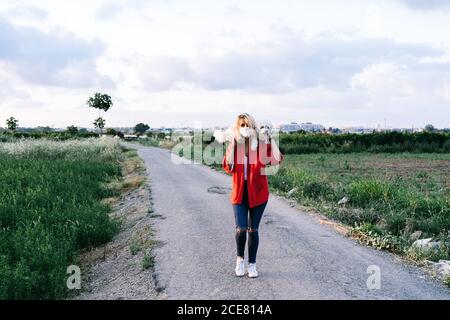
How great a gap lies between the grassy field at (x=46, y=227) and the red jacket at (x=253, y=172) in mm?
2840

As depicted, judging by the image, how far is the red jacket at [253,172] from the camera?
18.9 feet

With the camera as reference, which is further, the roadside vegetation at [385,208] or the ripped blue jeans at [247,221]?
the roadside vegetation at [385,208]

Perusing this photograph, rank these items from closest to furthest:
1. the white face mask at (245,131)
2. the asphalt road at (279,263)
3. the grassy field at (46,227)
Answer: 1. the asphalt road at (279,263)
2. the white face mask at (245,131)
3. the grassy field at (46,227)

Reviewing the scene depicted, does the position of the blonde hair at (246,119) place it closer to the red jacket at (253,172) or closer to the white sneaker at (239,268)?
the red jacket at (253,172)

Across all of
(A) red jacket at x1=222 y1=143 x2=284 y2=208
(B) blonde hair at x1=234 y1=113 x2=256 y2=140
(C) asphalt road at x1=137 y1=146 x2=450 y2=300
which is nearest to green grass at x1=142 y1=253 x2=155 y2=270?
(C) asphalt road at x1=137 y1=146 x2=450 y2=300

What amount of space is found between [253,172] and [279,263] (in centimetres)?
155

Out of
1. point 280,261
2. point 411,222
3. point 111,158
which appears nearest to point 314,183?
point 411,222

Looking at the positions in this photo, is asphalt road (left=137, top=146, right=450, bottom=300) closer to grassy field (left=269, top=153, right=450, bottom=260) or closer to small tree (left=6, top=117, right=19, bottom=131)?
grassy field (left=269, top=153, right=450, bottom=260)

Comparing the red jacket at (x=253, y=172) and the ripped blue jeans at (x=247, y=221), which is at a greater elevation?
the red jacket at (x=253, y=172)

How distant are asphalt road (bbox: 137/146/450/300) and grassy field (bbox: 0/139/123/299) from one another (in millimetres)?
1370

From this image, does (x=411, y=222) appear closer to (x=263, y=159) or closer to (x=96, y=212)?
(x=263, y=159)

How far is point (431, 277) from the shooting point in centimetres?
636

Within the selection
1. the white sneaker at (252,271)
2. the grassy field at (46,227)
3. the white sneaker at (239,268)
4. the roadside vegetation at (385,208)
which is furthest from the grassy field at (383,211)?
the grassy field at (46,227)
